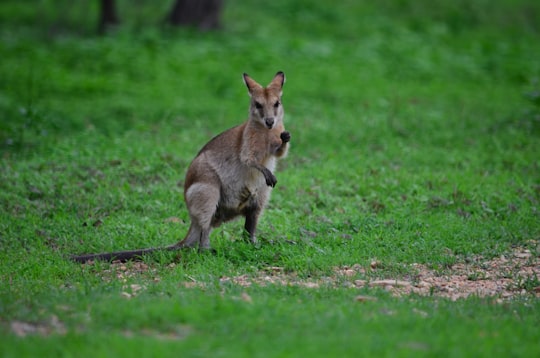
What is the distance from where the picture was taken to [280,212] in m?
9.01

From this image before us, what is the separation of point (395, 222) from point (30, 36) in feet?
44.8

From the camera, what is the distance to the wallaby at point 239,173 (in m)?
7.57

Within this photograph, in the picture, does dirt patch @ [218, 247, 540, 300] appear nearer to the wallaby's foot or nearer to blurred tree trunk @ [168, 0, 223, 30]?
the wallaby's foot

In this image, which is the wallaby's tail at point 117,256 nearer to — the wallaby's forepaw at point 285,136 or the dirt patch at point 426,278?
A: the dirt patch at point 426,278

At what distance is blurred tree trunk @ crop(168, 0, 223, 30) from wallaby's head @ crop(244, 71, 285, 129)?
1177cm

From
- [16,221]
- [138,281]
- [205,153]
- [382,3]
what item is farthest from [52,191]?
[382,3]

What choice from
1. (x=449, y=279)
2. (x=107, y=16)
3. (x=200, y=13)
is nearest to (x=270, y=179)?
(x=449, y=279)

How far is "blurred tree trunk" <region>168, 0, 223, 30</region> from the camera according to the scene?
754 inches

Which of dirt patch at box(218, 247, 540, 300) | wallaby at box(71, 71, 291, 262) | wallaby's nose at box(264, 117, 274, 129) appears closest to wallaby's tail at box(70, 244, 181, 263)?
wallaby at box(71, 71, 291, 262)

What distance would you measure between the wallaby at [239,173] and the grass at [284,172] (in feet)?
0.96

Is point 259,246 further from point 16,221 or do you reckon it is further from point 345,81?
point 345,81

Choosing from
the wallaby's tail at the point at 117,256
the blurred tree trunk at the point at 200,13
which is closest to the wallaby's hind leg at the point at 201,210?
the wallaby's tail at the point at 117,256

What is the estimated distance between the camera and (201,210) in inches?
297

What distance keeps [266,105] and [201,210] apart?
122cm
